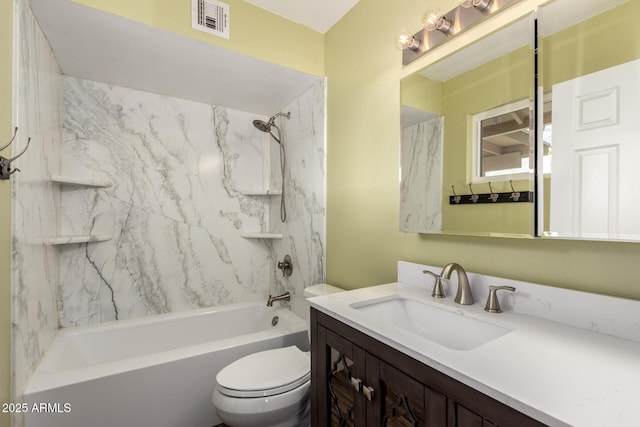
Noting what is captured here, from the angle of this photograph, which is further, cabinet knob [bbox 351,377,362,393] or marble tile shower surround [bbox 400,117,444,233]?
marble tile shower surround [bbox 400,117,444,233]

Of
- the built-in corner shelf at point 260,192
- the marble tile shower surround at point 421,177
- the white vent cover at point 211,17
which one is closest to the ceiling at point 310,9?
the white vent cover at point 211,17

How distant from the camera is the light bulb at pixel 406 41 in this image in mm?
1360

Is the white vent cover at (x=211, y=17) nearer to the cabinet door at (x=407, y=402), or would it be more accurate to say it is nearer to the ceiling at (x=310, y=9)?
the ceiling at (x=310, y=9)

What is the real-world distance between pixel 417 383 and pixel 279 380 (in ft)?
2.66

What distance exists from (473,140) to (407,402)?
990 mm

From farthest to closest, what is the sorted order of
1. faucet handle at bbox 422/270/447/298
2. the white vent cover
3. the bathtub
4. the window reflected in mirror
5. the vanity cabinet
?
the white vent cover
the bathtub
faucet handle at bbox 422/270/447/298
the window reflected in mirror
the vanity cabinet

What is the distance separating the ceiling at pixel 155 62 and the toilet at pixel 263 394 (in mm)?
1740

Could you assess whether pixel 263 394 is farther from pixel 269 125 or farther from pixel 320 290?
pixel 269 125

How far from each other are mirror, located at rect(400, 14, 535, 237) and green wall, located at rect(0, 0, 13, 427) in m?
1.63

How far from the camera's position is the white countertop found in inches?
19.6

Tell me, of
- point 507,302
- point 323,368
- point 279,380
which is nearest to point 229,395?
point 279,380

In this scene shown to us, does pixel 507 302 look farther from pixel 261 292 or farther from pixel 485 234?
pixel 261 292

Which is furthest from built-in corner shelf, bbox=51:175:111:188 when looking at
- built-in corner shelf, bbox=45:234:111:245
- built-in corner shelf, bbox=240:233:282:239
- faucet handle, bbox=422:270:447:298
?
faucet handle, bbox=422:270:447:298

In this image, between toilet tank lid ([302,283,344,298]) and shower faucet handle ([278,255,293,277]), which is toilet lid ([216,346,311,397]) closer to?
toilet tank lid ([302,283,344,298])
